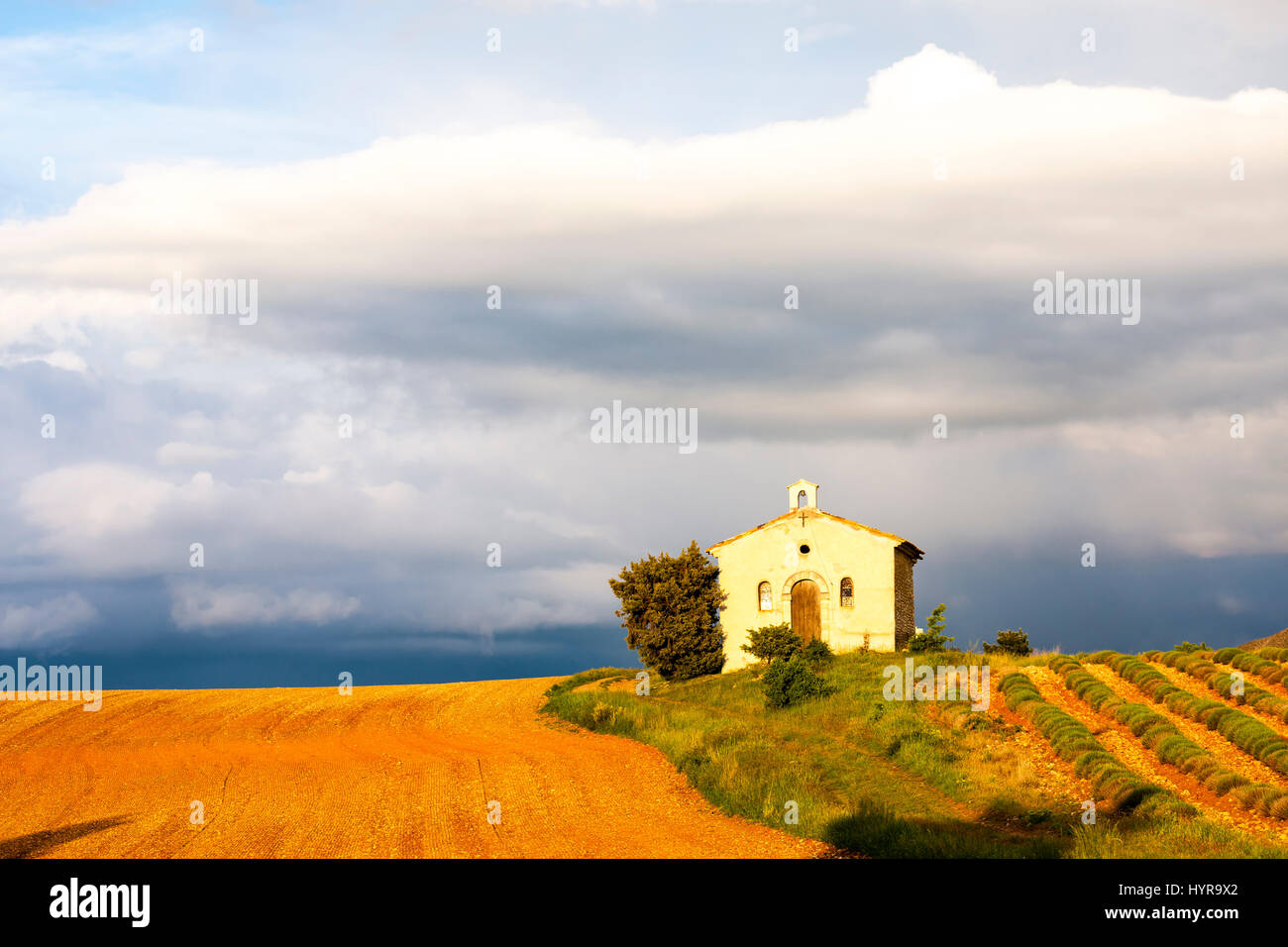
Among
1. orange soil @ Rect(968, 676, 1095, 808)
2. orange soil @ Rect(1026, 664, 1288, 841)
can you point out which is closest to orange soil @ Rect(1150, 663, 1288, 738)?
orange soil @ Rect(1026, 664, 1288, 841)

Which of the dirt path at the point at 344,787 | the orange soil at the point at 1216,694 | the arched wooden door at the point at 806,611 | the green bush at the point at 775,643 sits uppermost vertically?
the arched wooden door at the point at 806,611

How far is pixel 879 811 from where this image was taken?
1827cm

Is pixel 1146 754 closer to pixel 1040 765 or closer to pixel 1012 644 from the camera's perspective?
pixel 1040 765

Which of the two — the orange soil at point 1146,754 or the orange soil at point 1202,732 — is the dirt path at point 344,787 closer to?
the orange soil at point 1146,754

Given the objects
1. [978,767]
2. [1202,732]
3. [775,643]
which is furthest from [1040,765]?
[775,643]

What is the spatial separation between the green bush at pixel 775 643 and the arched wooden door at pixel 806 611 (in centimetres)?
152


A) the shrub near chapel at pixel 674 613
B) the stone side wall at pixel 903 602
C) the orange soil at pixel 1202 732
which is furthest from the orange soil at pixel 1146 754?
the shrub near chapel at pixel 674 613

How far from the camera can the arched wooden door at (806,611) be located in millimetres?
42031

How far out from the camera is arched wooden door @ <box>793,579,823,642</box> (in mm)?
42031

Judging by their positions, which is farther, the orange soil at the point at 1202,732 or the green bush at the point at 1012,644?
the green bush at the point at 1012,644

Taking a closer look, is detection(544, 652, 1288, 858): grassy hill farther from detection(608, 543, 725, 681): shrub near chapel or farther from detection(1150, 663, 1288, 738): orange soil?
detection(608, 543, 725, 681): shrub near chapel

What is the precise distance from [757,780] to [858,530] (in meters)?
22.3
